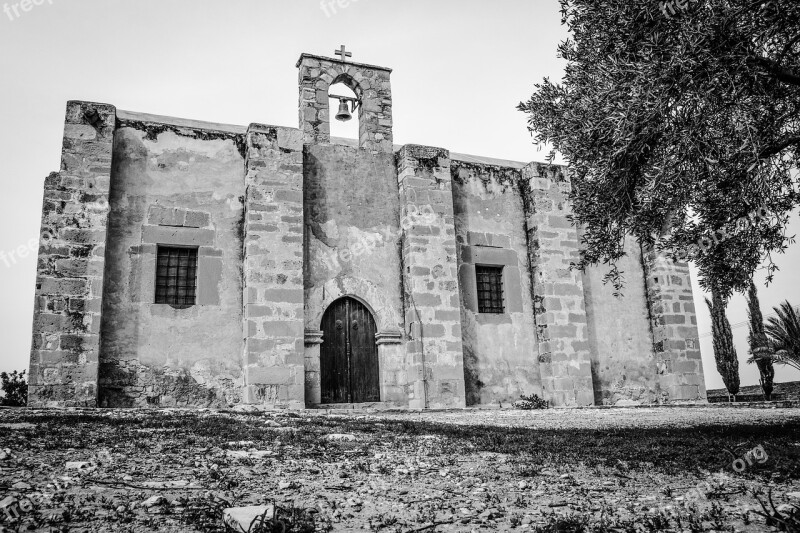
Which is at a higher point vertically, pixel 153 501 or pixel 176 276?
pixel 176 276

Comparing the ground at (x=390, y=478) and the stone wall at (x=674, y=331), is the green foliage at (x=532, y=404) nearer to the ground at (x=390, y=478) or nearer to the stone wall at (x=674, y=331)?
the stone wall at (x=674, y=331)

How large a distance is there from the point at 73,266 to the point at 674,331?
12.7 meters

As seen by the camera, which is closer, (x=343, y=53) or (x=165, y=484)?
(x=165, y=484)

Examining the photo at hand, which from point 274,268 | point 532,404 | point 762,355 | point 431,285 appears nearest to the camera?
point 274,268

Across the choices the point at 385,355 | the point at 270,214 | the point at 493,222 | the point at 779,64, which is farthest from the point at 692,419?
the point at 270,214

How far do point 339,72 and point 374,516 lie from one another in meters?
11.4

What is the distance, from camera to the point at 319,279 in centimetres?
1191

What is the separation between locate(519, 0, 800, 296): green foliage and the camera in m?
5.43

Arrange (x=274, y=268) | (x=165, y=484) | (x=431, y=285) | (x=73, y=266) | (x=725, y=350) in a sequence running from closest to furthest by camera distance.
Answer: (x=165, y=484) < (x=73, y=266) < (x=274, y=268) < (x=431, y=285) < (x=725, y=350)

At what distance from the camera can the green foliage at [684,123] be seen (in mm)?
5434

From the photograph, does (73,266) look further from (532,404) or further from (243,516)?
(243,516)

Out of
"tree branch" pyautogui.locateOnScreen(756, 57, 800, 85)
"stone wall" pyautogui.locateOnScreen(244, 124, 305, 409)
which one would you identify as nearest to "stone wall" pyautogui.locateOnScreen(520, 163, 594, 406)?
"stone wall" pyautogui.locateOnScreen(244, 124, 305, 409)

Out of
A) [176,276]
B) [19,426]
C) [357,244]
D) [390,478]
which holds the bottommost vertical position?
[390,478]

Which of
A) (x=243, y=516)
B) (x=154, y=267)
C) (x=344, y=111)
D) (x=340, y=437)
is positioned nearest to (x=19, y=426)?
(x=340, y=437)
